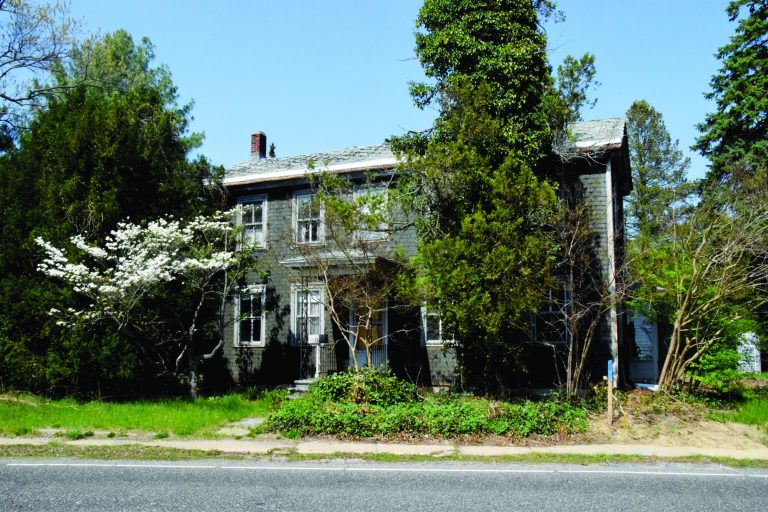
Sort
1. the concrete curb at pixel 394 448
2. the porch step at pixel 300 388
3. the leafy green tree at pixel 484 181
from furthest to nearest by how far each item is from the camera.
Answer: the porch step at pixel 300 388, the leafy green tree at pixel 484 181, the concrete curb at pixel 394 448

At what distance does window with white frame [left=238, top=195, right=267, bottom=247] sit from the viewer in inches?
785

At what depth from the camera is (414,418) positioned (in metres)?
11.7

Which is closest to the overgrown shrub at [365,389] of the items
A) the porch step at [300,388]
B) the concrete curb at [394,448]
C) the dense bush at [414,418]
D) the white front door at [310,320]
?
the dense bush at [414,418]

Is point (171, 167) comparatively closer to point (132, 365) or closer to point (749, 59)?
point (132, 365)

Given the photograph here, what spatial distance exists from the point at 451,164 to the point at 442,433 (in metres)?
6.17

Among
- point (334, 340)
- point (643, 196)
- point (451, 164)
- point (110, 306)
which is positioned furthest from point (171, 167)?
point (643, 196)

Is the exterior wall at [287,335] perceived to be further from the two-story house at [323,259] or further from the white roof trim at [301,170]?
the white roof trim at [301,170]

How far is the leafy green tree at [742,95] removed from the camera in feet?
82.6

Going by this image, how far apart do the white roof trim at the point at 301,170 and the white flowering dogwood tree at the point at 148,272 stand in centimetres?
229

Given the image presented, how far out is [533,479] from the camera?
8.18 metres

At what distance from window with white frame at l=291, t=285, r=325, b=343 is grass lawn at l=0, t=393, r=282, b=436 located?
2.64 m

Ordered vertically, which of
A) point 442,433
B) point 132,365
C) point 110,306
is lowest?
point 442,433

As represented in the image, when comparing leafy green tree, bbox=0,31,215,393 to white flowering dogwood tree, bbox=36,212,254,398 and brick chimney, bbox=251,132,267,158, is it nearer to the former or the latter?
white flowering dogwood tree, bbox=36,212,254,398

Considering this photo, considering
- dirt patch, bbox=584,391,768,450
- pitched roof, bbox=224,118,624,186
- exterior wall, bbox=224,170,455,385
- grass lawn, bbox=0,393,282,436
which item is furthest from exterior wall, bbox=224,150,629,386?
grass lawn, bbox=0,393,282,436
